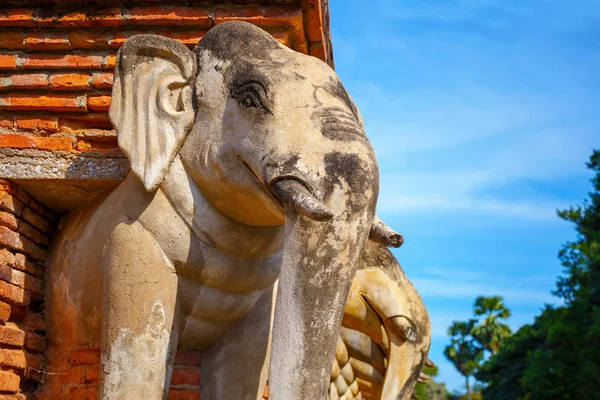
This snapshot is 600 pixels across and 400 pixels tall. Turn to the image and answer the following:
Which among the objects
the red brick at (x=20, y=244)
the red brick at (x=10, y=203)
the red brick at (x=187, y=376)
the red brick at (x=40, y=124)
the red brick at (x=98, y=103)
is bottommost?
the red brick at (x=187, y=376)

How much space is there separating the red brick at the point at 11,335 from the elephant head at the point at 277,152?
105 centimetres

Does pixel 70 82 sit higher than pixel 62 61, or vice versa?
pixel 62 61

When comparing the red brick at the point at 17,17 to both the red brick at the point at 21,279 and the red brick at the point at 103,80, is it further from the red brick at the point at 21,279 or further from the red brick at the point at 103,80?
the red brick at the point at 21,279

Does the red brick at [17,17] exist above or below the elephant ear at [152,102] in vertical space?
above

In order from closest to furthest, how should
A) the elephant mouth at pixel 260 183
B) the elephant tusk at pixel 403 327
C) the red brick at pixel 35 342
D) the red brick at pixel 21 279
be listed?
1. the elephant mouth at pixel 260 183
2. the red brick at pixel 21 279
3. the red brick at pixel 35 342
4. the elephant tusk at pixel 403 327

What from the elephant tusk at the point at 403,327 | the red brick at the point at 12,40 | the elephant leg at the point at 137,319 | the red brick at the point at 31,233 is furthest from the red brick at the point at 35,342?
the elephant tusk at the point at 403,327

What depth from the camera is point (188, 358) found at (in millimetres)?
4125

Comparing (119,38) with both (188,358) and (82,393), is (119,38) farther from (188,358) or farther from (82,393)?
(82,393)

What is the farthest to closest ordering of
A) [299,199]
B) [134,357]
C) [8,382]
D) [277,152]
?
[8,382], [134,357], [277,152], [299,199]

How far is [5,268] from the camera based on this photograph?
393 centimetres

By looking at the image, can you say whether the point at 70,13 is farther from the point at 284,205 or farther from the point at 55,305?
the point at 284,205

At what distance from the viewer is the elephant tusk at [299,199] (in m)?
2.91

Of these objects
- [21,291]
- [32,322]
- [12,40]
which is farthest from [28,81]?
[32,322]

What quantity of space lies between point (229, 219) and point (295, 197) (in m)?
0.63
